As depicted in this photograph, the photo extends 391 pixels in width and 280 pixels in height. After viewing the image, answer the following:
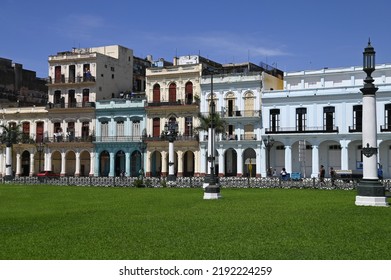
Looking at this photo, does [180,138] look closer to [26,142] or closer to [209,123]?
[209,123]

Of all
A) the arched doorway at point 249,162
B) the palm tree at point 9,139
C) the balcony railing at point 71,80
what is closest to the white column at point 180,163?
the arched doorway at point 249,162

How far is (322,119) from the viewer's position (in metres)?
53.2

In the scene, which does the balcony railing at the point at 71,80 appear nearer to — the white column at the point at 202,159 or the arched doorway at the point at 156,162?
the arched doorway at the point at 156,162

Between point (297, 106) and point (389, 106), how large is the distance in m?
8.50

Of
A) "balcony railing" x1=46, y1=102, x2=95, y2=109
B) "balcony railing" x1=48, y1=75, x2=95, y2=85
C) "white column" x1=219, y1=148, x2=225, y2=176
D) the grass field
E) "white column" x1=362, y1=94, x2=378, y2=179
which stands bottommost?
the grass field

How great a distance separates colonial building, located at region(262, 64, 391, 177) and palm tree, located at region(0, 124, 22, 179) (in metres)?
24.4

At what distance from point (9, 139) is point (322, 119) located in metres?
29.1

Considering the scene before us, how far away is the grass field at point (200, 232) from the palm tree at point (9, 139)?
32817 millimetres

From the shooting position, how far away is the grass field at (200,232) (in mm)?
11273

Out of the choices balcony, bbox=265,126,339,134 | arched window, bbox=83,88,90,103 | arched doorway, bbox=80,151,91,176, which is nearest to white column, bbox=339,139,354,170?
balcony, bbox=265,126,339,134

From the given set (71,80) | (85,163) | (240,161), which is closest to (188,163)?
(240,161)

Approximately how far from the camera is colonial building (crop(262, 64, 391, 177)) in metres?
51.0

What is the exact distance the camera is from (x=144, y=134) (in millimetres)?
62000

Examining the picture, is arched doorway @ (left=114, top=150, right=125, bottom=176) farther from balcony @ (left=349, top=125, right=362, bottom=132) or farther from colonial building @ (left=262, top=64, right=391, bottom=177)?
balcony @ (left=349, top=125, right=362, bottom=132)
